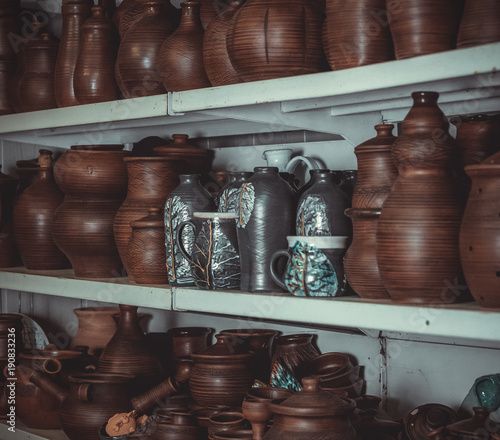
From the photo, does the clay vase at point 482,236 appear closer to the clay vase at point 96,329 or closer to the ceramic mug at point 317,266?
the ceramic mug at point 317,266

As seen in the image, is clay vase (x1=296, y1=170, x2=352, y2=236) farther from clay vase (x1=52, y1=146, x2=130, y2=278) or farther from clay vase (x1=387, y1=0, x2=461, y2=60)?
clay vase (x1=52, y1=146, x2=130, y2=278)

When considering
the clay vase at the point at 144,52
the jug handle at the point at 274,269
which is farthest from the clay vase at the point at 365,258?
the clay vase at the point at 144,52

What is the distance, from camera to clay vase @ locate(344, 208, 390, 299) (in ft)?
4.23

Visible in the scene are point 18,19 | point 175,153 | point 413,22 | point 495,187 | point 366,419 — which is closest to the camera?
point 495,187

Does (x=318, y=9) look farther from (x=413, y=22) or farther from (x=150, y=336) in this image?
(x=150, y=336)

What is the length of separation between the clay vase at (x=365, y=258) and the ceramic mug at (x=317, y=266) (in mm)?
42

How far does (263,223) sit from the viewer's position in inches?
57.4

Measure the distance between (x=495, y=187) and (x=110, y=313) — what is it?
1421 millimetres

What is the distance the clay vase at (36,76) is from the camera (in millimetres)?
2178

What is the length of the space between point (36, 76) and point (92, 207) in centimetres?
51

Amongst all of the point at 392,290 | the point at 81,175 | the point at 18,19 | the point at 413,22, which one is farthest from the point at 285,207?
the point at 18,19

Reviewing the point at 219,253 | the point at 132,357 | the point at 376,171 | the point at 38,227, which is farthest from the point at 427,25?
the point at 38,227

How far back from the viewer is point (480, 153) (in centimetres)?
126

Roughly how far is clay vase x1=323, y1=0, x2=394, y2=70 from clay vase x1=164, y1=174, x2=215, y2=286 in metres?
0.49
